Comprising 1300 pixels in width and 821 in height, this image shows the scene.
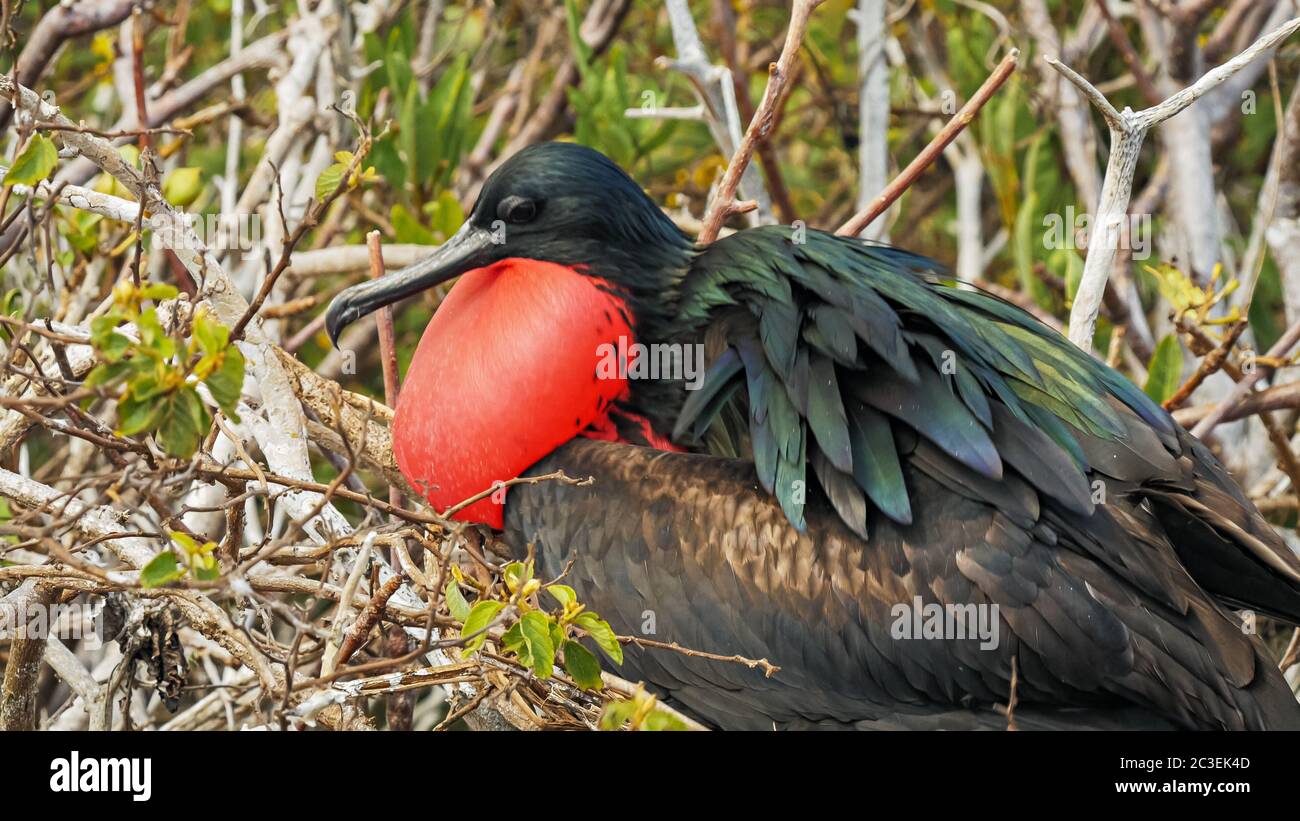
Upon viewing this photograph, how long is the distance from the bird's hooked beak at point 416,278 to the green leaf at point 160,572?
105cm

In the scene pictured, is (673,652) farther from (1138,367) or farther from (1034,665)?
(1138,367)

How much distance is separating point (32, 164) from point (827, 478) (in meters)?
1.35

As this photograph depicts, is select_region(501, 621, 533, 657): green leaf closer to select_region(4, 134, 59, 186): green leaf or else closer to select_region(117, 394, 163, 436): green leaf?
select_region(117, 394, 163, 436): green leaf

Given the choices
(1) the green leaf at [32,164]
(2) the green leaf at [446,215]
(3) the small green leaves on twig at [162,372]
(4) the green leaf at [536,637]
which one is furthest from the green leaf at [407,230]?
(4) the green leaf at [536,637]

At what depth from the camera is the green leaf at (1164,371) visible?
135 inches

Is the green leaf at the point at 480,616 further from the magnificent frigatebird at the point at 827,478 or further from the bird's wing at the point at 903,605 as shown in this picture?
the magnificent frigatebird at the point at 827,478

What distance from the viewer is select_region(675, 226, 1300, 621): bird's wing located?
2621mm

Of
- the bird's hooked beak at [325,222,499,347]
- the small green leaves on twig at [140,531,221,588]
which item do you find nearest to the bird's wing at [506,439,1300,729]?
the bird's hooked beak at [325,222,499,347]

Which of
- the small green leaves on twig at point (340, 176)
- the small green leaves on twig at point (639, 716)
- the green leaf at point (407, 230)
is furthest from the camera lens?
the green leaf at point (407, 230)

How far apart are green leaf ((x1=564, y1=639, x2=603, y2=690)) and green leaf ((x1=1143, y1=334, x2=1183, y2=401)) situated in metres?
1.71

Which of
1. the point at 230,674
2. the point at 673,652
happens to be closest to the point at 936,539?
the point at 673,652

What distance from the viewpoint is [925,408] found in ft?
8.70

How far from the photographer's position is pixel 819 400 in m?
2.71

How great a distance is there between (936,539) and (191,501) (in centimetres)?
163
